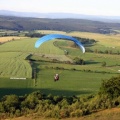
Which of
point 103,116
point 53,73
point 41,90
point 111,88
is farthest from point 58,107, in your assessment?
point 53,73

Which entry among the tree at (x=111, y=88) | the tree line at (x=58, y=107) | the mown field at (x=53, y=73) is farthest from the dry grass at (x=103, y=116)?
the mown field at (x=53, y=73)

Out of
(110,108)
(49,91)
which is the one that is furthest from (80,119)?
(49,91)

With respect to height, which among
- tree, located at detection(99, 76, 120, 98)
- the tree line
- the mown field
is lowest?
the mown field

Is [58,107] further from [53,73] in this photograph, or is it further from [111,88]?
[53,73]

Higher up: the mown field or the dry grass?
the dry grass

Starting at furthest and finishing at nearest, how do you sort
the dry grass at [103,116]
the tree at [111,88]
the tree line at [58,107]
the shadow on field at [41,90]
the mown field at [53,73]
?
1. the mown field at [53,73]
2. the shadow on field at [41,90]
3. the tree at [111,88]
4. the tree line at [58,107]
5. the dry grass at [103,116]

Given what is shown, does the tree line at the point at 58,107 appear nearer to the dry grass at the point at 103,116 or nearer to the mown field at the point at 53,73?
A: the dry grass at the point at 103,116

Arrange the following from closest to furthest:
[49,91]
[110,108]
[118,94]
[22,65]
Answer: [110,108]
[118,94]
[49,91]
[22,65]

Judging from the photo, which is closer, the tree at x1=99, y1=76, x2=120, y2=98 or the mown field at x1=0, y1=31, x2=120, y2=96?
the tree at x1=99, y1=76, x2=120, y2=98

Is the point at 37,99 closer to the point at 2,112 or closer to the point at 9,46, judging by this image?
the point at 2,112

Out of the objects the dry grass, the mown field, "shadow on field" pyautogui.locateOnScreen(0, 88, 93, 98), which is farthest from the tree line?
the mown field

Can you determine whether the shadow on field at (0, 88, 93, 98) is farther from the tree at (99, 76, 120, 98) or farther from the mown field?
the tree at (99, 76, 120, 98)
